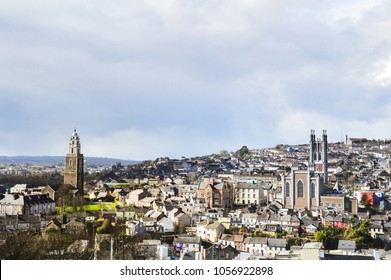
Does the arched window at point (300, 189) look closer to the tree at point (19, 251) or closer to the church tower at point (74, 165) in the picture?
the church tower at point (74, 165)

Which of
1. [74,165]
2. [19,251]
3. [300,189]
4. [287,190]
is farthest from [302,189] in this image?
[19,251]

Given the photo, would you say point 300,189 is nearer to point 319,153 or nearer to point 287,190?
point 287,190

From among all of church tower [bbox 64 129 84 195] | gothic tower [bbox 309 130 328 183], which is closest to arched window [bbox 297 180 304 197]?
gothic tower [bbox 309 130 328 183]

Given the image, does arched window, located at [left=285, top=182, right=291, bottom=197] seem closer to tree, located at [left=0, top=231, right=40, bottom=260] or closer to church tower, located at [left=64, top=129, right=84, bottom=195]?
church tower, located at [left=64, top=129, right=84, bottom=195]

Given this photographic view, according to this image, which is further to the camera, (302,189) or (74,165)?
(74,165)

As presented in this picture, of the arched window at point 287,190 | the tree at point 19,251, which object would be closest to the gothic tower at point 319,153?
the arched window at point 287,190
